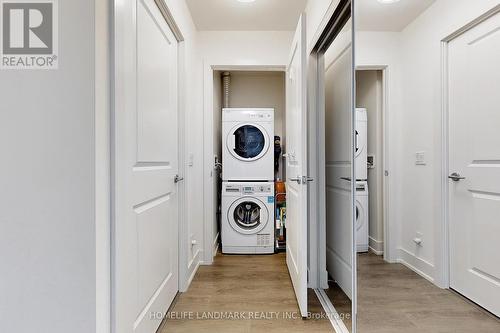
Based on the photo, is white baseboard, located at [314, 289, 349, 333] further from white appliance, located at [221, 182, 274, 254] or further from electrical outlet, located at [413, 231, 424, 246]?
white appliance, located at [221, 182, 274, 254]

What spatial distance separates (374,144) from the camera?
4.47 ft

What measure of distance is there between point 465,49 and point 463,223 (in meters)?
0.56

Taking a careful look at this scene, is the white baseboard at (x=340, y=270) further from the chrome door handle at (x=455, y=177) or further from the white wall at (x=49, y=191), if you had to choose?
the white wall at (x=49, y=191)

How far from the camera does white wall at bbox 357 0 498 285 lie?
104 cm

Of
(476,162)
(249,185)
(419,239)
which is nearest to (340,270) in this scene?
(419,239)

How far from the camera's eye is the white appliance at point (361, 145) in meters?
1.42

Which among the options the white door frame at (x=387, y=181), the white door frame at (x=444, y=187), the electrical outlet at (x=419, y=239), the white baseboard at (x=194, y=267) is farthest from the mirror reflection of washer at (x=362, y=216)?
the white baseboard at (x=194, y=267)

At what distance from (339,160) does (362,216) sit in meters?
0.66

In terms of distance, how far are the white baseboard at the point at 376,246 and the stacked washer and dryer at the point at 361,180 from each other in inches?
1.0

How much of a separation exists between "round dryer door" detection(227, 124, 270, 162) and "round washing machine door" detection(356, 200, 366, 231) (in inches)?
A: 77.8

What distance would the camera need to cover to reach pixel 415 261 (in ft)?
3.84

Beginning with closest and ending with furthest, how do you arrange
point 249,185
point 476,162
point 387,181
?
1. point 476,162
2. point 387,181
3. point 249,185

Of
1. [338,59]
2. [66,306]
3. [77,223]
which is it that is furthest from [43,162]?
[338,59]

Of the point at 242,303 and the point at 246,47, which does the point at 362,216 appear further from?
the point at 246,47
